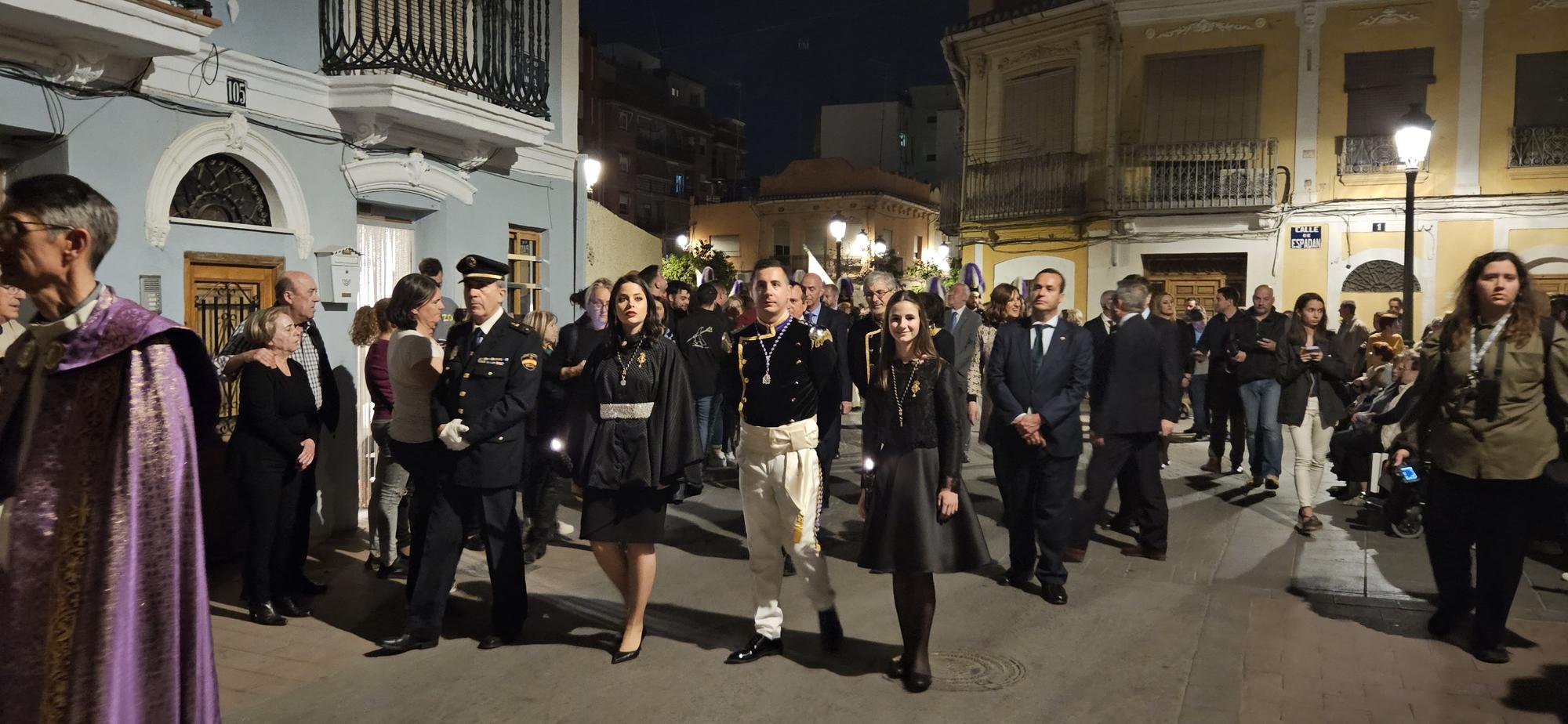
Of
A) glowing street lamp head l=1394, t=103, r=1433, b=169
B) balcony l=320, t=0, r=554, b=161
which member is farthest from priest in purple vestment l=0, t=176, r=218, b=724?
glowing street lamp head l=1394, t=103, r=1433, b=169

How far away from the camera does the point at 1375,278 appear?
1911 cm

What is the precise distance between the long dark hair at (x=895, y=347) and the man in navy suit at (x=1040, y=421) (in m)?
1.73

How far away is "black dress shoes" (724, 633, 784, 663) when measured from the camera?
17.4 ft

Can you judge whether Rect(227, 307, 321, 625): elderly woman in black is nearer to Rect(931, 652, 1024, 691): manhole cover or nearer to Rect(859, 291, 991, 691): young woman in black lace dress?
Rect(859, 291, 991, 691): young woman in black lace dress

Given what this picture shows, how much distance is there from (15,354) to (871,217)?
4720 centimetres

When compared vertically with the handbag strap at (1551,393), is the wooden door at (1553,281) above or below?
above

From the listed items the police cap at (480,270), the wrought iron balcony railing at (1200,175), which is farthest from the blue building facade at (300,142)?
the wrought iron balcony railing at (1200,175)

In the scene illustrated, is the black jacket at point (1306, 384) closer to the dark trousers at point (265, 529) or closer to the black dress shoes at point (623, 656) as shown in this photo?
the black dress shoes at point (623, 656)

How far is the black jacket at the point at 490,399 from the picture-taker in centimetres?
543

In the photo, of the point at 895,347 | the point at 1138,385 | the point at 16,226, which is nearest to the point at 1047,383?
the point at 1138,385

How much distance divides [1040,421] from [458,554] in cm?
360

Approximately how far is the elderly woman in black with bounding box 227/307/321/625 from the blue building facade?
1.61 meters

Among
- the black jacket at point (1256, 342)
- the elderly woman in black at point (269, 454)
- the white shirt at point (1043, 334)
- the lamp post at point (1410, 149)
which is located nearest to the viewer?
the elderly woman in black at point (269, 454)

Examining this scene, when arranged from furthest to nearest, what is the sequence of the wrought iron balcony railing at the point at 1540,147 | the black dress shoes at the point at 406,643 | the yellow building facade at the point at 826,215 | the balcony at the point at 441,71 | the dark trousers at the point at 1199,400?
1. the yellow building facade at the point at 826,215
2. the wrought iron balcony railing at the point at 1540,147
3. the dark trousers at the point at 1199,400
4. the balcony at the point at 441,71
5. the black dress shoes at the point at 406,643
